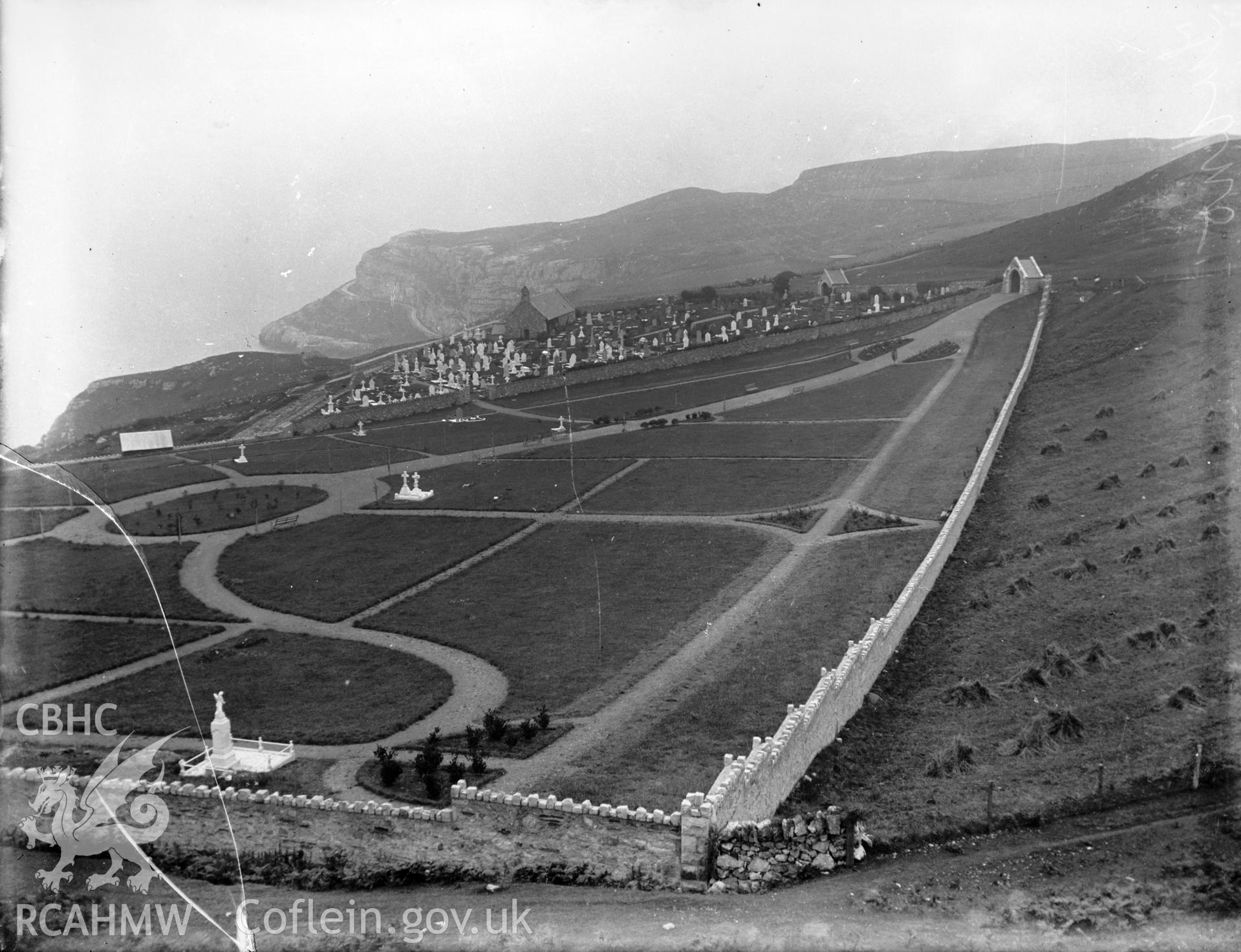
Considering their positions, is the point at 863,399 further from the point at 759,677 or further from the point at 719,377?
the point at 759,677

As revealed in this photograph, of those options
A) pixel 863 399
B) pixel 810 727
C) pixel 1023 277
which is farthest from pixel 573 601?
pixel 1023 277

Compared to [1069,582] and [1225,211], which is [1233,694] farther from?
[1225,211]

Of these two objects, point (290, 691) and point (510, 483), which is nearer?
point (290, 691)

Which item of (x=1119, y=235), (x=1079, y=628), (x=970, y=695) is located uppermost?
(x=1119, y=235)

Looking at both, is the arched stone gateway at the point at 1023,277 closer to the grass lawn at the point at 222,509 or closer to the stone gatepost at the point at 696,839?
the grass lawn at the point at 222,509

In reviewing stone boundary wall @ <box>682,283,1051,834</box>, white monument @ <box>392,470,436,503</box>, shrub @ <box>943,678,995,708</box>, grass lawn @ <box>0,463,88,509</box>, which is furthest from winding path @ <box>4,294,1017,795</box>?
shrub @ <box>943,678,995,708</box>

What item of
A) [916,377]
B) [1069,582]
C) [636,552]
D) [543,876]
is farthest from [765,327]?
[543,876]

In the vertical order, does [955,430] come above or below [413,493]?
above

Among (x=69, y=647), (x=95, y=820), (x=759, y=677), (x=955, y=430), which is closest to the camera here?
(x=95, y=820)
